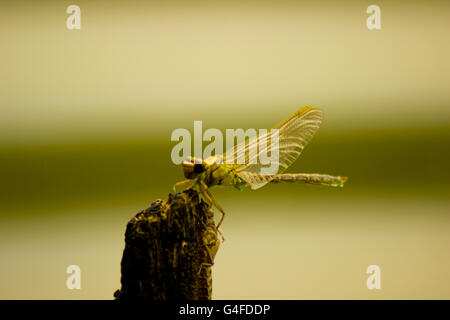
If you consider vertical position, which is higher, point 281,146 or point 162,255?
point 281,146

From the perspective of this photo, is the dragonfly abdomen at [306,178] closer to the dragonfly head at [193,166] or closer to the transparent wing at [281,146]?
the transparent wing at [281,146]

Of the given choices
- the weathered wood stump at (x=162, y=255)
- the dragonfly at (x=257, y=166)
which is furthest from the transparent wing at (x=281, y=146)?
the weathered wood stump at (x=162, y=255)

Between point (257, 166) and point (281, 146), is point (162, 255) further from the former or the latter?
point (281, 146)

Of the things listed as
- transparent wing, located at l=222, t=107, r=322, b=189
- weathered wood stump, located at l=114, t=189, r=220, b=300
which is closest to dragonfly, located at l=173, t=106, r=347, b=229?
transparent wing, located at l=222, t=107, r=322, b=189

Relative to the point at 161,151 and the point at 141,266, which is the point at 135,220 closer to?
the point at 141,266

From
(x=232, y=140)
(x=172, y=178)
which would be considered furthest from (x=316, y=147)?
(x=172, y=178)

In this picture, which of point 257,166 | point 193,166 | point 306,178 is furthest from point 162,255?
point 306,178
